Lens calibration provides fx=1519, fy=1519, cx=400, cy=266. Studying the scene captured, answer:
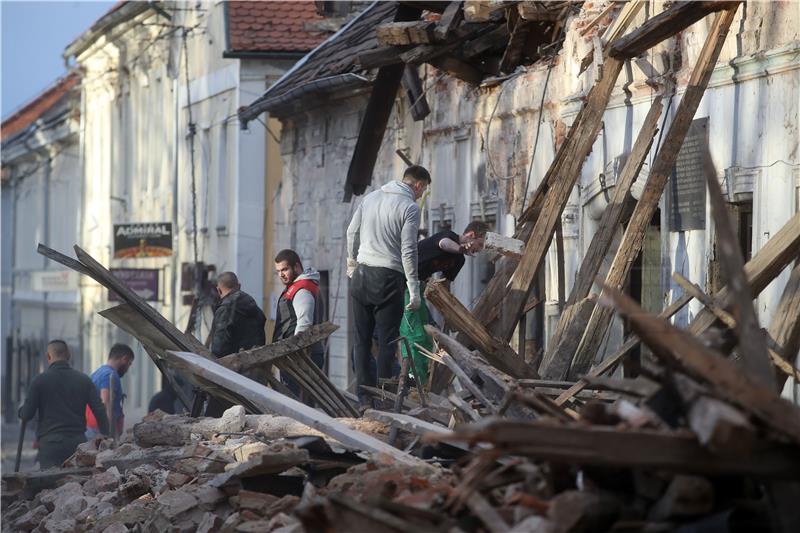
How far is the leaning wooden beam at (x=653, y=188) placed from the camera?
33.1 feet

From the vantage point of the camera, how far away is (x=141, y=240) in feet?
88.5

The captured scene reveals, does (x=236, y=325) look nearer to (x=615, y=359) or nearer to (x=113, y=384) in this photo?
(x=113, y=384)

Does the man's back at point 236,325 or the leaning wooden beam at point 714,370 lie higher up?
the leaning wooden beam at point 714,370

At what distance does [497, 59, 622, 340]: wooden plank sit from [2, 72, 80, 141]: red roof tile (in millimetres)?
35148

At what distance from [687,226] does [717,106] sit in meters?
1.05

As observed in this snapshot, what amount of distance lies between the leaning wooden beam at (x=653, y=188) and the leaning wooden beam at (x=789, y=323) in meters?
1.63

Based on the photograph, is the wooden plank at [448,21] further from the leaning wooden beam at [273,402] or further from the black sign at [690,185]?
the leaning wooden beam at [273,402]

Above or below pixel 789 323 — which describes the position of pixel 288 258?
above

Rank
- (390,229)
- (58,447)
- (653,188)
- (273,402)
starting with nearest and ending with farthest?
(273,402) → (653,188) → (390,229) → (58,447)

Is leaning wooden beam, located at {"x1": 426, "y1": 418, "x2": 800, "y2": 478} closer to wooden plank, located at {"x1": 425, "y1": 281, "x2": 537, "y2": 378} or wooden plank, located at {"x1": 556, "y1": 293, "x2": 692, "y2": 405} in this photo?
wooden plank, located at {"x1": 556, "y1": 293, "x2": 692, "y2": 405}

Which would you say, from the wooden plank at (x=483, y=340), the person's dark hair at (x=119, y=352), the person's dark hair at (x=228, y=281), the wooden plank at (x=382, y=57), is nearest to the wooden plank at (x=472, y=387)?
the wooden plank at (x=483, y=340)

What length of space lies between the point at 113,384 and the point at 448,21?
533 cm

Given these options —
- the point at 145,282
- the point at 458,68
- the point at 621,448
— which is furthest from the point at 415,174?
the point at 145,282

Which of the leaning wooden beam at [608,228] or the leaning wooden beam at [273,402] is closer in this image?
the leaning wooden beam at [273,402]
